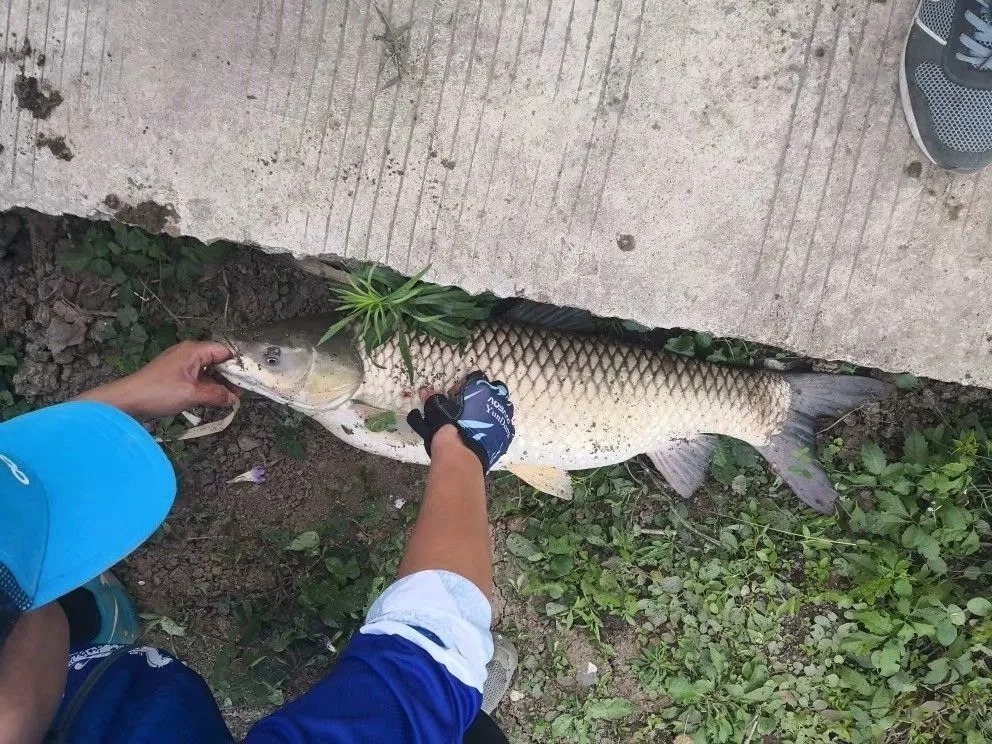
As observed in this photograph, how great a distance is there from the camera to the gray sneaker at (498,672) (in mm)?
3025

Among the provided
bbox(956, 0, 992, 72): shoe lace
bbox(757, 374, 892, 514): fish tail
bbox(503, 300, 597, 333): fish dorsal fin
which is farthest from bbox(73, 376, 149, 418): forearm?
bbox(956, 0, 992, 72): shoe lace

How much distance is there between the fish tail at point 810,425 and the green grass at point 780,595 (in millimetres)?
105

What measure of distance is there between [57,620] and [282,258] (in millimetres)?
1529

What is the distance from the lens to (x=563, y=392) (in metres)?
2.69

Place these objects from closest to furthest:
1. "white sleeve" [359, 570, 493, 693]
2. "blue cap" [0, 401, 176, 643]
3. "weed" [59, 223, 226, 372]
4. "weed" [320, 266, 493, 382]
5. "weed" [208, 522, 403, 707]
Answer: "blue cap" [0, 401, 176, 643]
"white sleeve" [359, 570, 493, 693]
"weed" [320, 266, 493, 382]
"weed" [59, 223, 226, 372]
"weed" [208, 522, 403, 707]

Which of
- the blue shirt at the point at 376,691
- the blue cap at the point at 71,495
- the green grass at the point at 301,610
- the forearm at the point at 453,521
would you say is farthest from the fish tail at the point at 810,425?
the blue cap at the point at 71,495

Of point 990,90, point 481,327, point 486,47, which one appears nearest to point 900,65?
point 990,90

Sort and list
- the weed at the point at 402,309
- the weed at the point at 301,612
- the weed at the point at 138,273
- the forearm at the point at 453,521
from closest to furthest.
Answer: the forearm at the point at 453,521 < the weed at the point at 402,309 < the weed at the point at 138,273 < the weed at the point at 301,612

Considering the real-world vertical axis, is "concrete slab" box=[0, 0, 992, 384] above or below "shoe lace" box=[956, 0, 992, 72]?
below

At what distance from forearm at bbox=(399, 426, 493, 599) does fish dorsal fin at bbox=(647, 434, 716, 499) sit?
88cm

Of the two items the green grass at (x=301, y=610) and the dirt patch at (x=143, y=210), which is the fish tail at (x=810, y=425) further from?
the dirt patch at (x=143, y=210)

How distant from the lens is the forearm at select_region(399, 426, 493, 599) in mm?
2143

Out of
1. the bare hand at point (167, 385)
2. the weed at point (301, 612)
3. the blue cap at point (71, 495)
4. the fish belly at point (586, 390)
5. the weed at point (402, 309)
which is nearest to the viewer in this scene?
the blue cap at point (71, 495)

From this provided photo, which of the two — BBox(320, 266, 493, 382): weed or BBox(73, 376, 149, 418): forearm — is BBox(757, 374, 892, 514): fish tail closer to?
BBox(320, 266, 493, 382): weed
